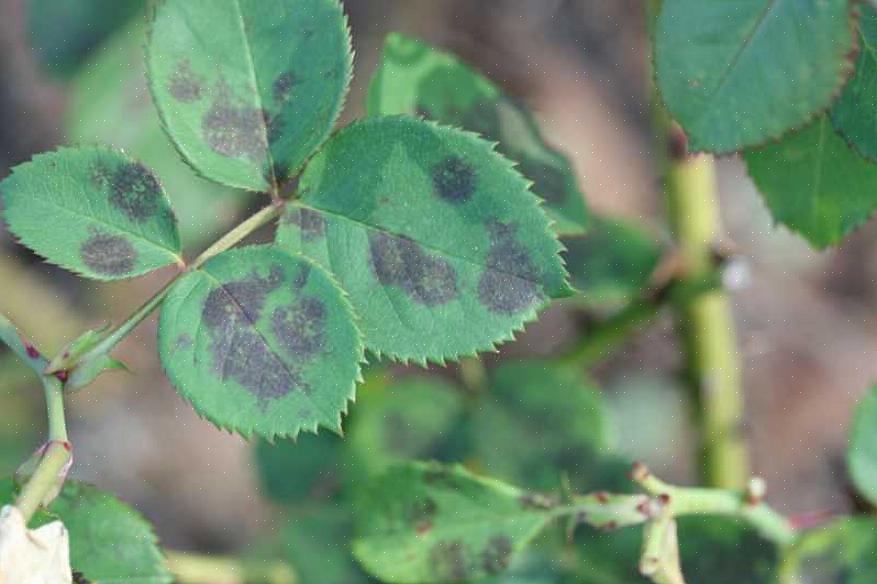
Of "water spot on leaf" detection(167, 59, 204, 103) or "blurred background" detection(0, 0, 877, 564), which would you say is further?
"blurred background" detection(0, 0, 877, 564)

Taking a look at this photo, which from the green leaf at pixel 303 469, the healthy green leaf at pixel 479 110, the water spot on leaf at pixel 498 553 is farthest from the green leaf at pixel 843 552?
the green leaf at pixel 303 469

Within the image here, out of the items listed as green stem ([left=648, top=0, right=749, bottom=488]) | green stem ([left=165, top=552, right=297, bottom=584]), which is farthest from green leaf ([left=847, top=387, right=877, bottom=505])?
green stem ([left=165, top=552, right=297, bottom=584])

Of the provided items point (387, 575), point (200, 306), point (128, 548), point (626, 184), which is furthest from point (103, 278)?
point (626, 184)

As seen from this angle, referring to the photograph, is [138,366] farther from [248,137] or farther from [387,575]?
[248,137]

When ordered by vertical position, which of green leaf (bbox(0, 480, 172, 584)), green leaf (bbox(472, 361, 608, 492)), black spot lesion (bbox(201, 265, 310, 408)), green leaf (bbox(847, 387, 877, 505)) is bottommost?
green leaf (bbox(472, 361, 608, 492))

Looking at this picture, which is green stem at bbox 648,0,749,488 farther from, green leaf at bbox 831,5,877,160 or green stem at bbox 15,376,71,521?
A: green stem at bbox 15,376,71,521

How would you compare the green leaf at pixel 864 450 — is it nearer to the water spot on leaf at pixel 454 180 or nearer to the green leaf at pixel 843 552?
the green leaf at pixel 843 552

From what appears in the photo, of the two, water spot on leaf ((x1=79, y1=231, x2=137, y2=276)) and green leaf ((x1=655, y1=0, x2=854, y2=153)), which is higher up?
green leaf ((x1=655, y1=0, x2=854, y2=153))
